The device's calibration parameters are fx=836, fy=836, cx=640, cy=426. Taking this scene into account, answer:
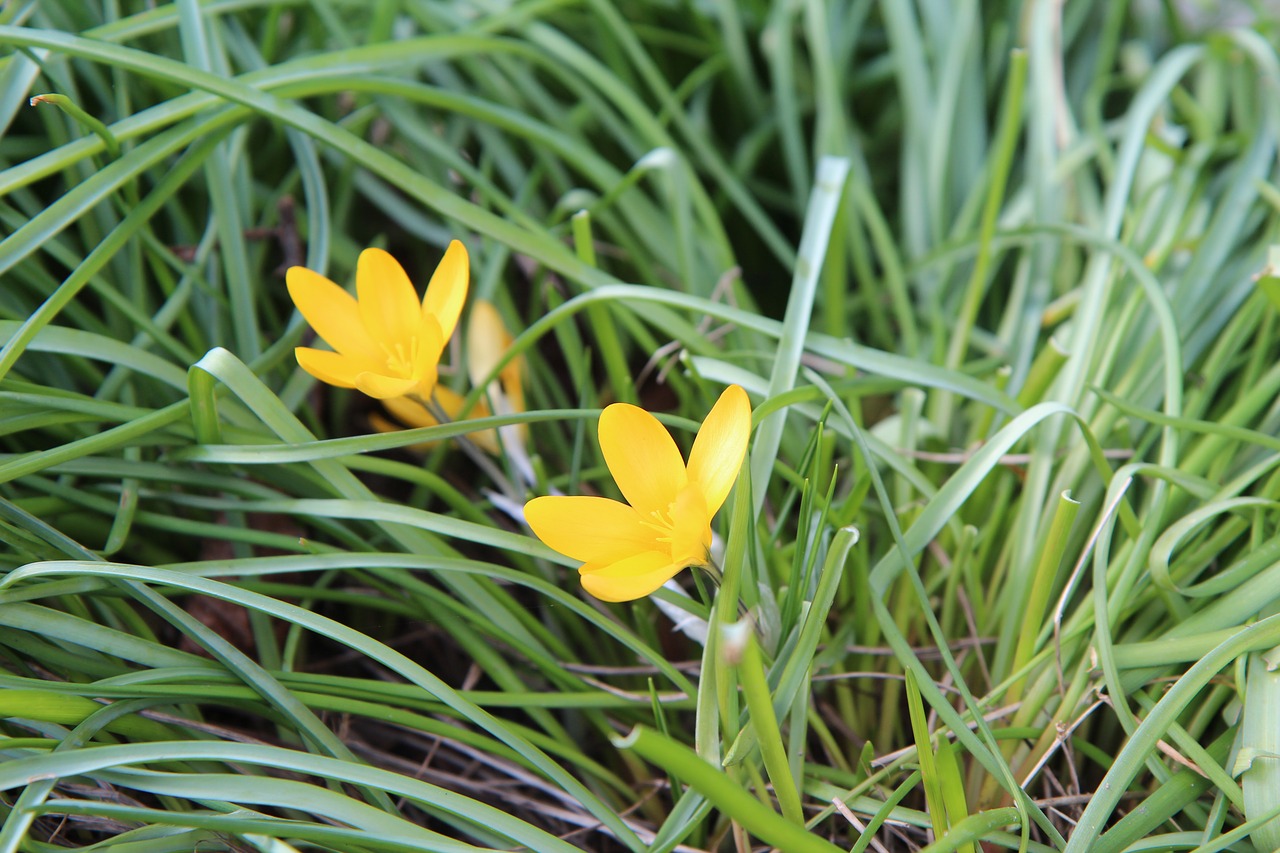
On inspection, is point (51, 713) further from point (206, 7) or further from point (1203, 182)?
point (1203, 182)

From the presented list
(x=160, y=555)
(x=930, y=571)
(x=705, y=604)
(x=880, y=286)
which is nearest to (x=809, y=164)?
(x=880, y=286)

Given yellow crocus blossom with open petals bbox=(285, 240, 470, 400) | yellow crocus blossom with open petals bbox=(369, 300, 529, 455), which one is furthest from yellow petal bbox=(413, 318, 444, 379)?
yellow crocus blossom with open petals bbox=(369, 300, 529, 455)

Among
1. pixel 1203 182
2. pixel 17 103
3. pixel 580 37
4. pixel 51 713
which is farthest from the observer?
pixel 580 37

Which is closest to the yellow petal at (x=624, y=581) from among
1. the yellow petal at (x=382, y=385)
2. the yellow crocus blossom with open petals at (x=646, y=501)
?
the yellow crocus blossom with open petals at (x=646, y=501)

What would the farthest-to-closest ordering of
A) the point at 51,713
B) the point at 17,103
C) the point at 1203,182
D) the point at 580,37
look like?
1. the point at 580,37
2. the point at 1203,182
3. the point at 17,103
4. the point at 51,713

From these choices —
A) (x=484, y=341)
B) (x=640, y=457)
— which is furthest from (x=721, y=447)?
(x=484, y=341)

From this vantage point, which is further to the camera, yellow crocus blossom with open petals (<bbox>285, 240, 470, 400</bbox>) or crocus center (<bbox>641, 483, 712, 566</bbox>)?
yellow crocus blossom with open petals (<bbox>285, 240, 470, 400</bbox>)

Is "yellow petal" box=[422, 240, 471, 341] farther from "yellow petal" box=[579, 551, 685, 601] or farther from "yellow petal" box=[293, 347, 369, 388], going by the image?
"yellow petal" box=[579, 551, 685, 601]
